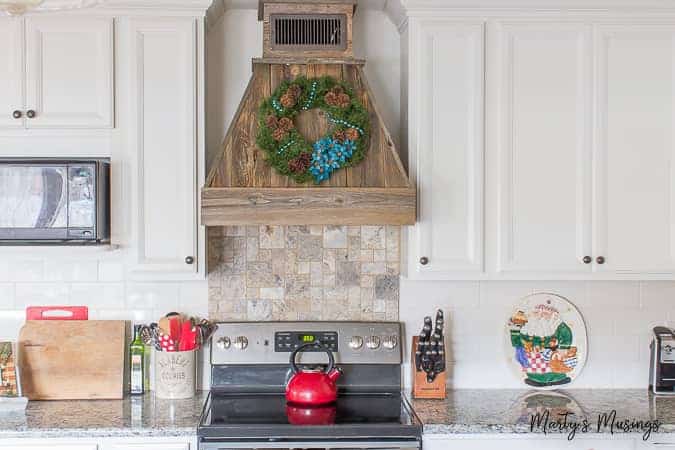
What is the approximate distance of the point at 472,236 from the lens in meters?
3.09

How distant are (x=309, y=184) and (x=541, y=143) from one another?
0.88 metres

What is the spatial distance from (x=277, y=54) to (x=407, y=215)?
78cm

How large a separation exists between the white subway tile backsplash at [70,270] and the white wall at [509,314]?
1255 mm

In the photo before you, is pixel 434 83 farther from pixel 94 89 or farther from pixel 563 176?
pixel 94 89

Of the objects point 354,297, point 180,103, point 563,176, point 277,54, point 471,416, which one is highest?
point 277,54

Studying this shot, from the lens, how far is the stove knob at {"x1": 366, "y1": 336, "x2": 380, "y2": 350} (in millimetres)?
3301

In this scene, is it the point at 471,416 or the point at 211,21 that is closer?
the point at 471,416

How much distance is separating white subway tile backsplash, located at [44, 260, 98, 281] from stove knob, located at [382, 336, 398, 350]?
1.19 meters

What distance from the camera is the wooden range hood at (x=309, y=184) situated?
2.93 m

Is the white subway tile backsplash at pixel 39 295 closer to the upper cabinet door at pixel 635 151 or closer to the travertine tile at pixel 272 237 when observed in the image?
the travertine tile at pixel 272 237

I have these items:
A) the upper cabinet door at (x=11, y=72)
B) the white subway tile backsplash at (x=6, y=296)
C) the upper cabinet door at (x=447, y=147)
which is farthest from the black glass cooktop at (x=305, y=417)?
the upper cabinet door at (x=11, y=72)

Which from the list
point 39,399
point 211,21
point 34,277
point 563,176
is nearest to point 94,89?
point 211,21

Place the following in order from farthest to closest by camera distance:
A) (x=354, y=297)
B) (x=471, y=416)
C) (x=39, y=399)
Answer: (x=354, y=297)
(x=39, y=399)
(x=471, y=416)

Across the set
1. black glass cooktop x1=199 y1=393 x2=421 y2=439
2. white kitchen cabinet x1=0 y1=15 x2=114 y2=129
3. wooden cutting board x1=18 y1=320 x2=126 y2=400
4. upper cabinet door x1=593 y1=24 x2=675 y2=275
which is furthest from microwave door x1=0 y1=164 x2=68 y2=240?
upper cabinet door x1=593 y1=24 x2=675 y2=275
